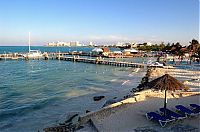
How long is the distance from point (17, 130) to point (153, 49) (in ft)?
315

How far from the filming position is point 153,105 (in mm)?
17359

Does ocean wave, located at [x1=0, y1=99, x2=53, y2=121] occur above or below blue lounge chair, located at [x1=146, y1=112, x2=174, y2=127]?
below

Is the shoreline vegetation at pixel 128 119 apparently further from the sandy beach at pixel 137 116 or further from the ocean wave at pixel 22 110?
the ocean wave at pixel 22 110

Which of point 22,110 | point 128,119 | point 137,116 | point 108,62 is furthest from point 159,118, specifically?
point 108,62

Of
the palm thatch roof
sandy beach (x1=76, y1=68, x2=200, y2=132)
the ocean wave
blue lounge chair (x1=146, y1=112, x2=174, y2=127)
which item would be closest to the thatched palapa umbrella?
the palm thatch roof

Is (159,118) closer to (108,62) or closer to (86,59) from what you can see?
(108,62)

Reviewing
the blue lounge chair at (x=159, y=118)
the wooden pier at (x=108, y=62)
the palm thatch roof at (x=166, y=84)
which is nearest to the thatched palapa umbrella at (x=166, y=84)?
the palm thatch roof at (x=166, y=84)

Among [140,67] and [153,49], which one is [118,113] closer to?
[140,67]

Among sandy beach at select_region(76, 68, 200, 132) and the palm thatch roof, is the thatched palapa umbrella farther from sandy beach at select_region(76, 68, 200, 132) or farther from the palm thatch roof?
sandy beach at select_region(76, 68, 200, 132)

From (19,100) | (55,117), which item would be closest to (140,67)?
(19,100)

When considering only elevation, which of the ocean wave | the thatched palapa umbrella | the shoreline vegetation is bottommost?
the ocean wave

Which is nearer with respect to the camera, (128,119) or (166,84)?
(166,84)

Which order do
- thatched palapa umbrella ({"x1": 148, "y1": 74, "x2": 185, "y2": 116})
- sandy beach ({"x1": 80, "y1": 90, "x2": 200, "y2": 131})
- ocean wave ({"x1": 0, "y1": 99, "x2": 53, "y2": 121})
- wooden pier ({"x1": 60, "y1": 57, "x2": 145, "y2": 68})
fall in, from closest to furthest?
sandy beach ({"x1": 80, "y1": 90, "x2": 200, "y2": 131}) < thatched palapa umbrella ({"x1": 148, "y1": 74, "x2": 185, "y2": 116}) < ocean wave ({"x1": 0, "y1": 99, "x2": 53, "y2": 121}) < wooden pier ({"x1": 60, "y1": 57, "x2": 145, "y2": 68})

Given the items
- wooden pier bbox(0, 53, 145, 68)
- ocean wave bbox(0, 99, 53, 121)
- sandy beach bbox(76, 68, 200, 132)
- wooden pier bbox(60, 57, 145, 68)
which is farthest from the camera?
wooden pier bbox(0, 53, 145, 68)
